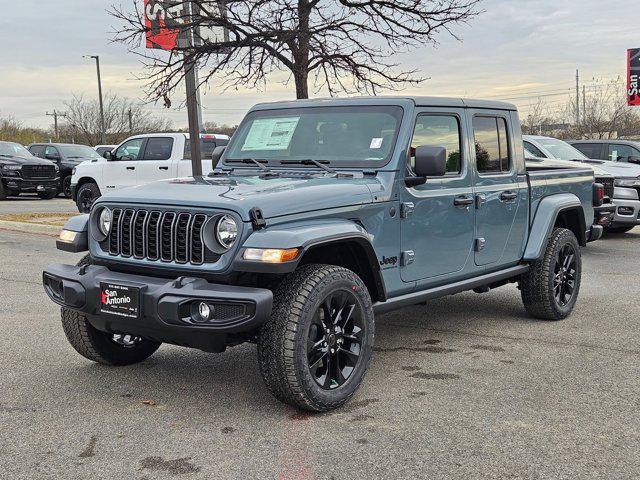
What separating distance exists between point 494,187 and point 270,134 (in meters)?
1.79

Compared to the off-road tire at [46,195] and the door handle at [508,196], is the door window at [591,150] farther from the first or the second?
the off-road tire at [46,195]

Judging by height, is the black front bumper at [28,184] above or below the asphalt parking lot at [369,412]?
above

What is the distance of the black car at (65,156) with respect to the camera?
2364 cm

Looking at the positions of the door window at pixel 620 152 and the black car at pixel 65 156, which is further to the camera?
the black car at pixel 65 156

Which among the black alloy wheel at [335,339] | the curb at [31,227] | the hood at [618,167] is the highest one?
the hood at [618,167]

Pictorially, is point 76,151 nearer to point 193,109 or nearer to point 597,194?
point 193,109

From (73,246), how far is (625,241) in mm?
10554

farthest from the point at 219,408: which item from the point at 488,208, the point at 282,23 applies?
the point at 282,23

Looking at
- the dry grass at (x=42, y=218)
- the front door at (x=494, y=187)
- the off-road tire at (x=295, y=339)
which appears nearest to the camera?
the off-road tire at (x=295, y=339)

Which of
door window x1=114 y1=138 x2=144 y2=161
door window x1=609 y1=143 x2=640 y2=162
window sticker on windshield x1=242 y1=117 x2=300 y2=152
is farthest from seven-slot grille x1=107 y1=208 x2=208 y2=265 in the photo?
door window x1=609 y1=143 x2=640 y2=162

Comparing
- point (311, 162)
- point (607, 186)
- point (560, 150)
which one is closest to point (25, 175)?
point (560, 150)

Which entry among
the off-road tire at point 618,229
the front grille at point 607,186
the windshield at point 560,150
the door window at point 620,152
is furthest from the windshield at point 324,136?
the door window at point 620,152

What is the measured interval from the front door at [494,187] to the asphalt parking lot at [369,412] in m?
0.74

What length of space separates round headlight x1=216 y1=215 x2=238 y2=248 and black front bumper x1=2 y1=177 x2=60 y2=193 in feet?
64.6
